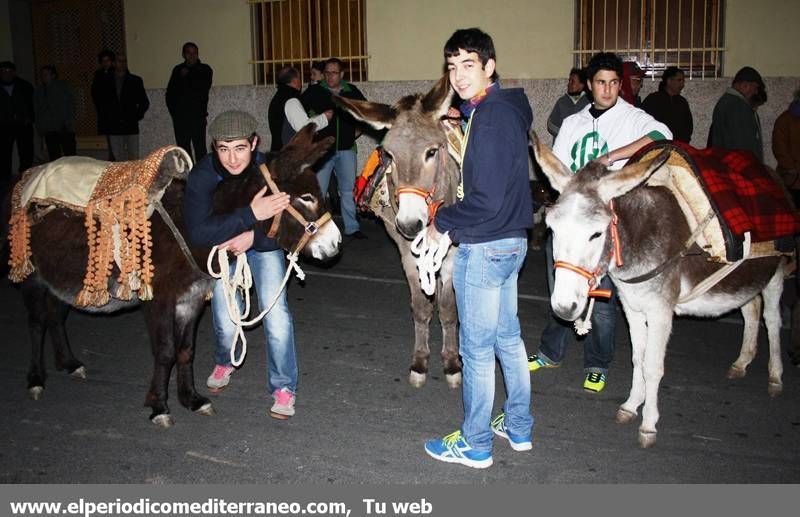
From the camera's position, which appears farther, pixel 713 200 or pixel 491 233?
pixel 713 200

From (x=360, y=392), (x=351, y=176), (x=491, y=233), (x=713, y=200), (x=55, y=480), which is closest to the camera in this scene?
(x=491, y=233)

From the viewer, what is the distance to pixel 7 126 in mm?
12297

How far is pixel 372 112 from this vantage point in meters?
4.77

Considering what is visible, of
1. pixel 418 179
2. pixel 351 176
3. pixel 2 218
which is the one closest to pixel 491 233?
pixel 418 179

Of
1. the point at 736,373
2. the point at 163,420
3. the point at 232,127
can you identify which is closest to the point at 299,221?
the point at 232,127

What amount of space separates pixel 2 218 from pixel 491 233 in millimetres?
3867

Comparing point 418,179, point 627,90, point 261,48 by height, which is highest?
point 261,48

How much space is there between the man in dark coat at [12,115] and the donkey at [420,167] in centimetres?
980

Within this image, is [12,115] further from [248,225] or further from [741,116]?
[741,116]

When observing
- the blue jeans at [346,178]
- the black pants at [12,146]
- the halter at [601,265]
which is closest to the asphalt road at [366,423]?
the halter at [601,265]

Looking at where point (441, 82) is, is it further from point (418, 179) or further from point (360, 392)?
point (360, 392)

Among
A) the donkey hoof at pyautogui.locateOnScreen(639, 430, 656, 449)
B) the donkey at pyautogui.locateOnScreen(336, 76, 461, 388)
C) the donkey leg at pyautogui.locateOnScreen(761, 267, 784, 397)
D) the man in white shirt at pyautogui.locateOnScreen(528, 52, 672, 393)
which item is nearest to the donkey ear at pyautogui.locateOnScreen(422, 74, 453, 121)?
the donkey at pyautogui.locateOnScreen(336, 76, 461, 388)

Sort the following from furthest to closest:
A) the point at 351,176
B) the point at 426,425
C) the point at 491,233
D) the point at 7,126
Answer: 1. the point at 7,126
2. the point at 351,176
3. the point at 426,425
4. the point at 491,233

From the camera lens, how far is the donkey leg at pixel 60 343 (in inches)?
206
